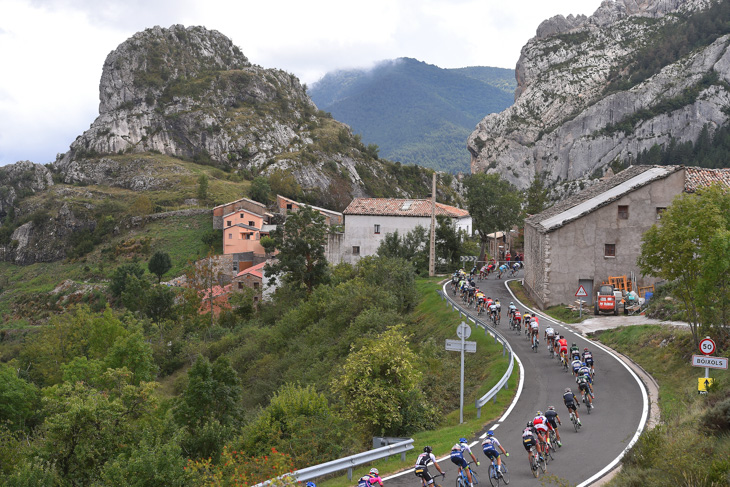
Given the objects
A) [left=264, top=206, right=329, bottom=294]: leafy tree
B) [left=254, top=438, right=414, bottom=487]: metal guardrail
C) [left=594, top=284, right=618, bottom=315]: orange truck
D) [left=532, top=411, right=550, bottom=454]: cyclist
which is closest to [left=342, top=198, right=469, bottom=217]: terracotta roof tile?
[left=264, top=206, right=329, bottom=294]: leafy tree

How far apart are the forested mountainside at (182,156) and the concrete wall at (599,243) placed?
2902 inches

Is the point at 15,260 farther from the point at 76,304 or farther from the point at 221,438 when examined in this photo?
the point at 221,438

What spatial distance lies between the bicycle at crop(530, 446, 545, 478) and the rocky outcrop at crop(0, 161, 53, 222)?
129 m

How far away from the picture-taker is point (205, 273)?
74500 mm

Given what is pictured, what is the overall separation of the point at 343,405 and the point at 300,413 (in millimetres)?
1591

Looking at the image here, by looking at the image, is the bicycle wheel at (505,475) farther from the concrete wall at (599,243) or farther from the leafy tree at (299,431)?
the concrete wall at (599,243)

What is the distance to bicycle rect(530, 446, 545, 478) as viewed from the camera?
13703mm

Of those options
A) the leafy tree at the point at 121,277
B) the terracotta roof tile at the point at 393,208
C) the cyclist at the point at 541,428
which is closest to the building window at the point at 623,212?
the terracotta roof tile at the point at 393,208

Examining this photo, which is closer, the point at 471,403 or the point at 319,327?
the point at 471,403

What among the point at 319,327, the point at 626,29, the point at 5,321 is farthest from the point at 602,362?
the point at 626,29

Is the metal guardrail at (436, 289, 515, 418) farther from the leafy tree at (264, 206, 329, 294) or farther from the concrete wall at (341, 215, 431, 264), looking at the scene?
the concrete wall at (341, 215, 431, 264)

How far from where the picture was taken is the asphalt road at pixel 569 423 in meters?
14.2

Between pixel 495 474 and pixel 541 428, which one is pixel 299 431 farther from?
pixel 541 428

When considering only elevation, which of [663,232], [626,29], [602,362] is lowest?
[602,362]
